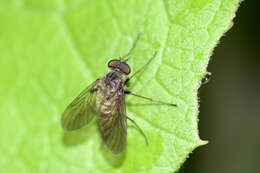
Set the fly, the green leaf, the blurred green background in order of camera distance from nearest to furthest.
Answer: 1. the green leaf
2. the fly
3. the blurred green background

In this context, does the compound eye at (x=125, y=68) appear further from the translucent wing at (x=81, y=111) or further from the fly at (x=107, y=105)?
the translucent wing at (x=81, y=111)

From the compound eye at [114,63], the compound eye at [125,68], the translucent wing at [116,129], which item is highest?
the compound eye at [114,63]

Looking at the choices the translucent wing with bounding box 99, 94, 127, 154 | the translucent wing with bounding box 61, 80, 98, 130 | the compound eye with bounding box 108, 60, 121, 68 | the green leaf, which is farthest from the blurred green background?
the translucent wing with bounding box 61, 80, 98, 130

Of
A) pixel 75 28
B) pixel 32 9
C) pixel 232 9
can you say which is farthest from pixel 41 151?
pixel 232 9

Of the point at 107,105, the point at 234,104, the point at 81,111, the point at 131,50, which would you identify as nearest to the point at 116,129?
the point at 107,105

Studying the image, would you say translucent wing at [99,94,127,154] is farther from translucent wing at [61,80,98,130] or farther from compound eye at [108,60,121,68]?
compound eye at [108,60,121,68]

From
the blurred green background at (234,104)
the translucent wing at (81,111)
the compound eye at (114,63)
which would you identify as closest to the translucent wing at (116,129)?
the translucent wing at (81,111)
